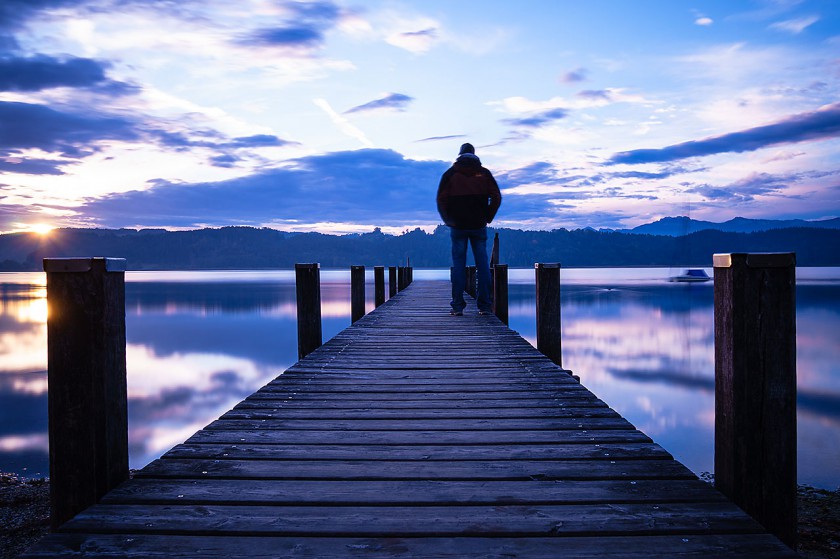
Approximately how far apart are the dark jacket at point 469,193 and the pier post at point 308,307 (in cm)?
207

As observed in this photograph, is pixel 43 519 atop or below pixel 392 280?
below

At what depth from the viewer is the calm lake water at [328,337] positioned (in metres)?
13.2

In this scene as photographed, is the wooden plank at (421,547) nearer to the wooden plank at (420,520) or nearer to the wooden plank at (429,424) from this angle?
the wooden plank at (420,520)

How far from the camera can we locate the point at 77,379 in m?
2.04

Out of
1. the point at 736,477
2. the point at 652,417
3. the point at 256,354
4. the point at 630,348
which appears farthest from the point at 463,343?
the point at 630,348

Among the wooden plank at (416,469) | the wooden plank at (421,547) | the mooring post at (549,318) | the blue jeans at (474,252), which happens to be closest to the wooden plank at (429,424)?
the wooden plank at (416,469)

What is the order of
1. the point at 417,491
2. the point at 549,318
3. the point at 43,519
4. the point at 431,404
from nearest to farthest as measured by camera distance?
1. the point at 417,491
2. the point at 431,404
3. the point at 549,318
4. the point at 43,519

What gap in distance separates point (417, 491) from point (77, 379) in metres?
1.35

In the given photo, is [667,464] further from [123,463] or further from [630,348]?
[630,348]

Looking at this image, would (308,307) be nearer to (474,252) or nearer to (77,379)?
(474,252)

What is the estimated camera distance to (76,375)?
6.70 feet

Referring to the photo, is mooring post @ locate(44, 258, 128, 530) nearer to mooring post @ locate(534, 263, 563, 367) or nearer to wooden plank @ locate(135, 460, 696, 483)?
wooden plank @ locate(135, 460, 696, 483)

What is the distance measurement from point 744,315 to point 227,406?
56.4 ft

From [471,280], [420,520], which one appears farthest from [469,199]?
[471,280]
